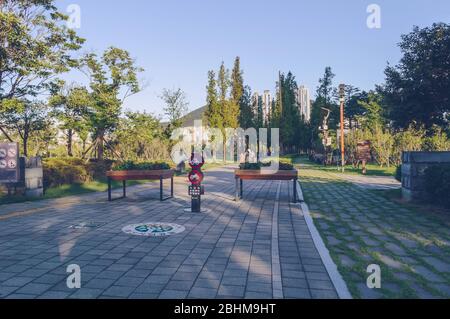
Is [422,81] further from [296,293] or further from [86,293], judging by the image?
[86,293]

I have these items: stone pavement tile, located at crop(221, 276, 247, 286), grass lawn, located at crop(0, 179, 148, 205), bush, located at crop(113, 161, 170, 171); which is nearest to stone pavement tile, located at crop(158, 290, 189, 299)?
stone pavement tile, located at crop(221, 276, 247, 286)

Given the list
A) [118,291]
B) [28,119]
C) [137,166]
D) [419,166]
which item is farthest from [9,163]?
[419,166]

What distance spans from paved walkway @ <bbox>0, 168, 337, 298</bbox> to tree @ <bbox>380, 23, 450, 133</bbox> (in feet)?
20.1

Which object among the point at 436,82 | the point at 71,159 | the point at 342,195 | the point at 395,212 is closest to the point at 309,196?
the point at 342,195

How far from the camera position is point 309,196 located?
11.8 meters

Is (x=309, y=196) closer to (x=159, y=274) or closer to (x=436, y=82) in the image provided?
(x=436, y=82)

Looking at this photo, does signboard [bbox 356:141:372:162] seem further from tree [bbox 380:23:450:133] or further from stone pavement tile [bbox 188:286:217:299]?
stone pavement tile [bbox 188:286:217:299]

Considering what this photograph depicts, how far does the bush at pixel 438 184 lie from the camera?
8.67m

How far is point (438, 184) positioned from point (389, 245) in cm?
468

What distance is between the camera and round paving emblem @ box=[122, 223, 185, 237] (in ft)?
21.7

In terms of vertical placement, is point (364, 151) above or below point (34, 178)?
above

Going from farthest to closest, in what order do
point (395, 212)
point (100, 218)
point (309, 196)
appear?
point (309, 196) < point (395, 212) < point (100, 218)

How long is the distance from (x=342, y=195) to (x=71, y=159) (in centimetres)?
1244

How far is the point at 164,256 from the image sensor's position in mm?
5176
